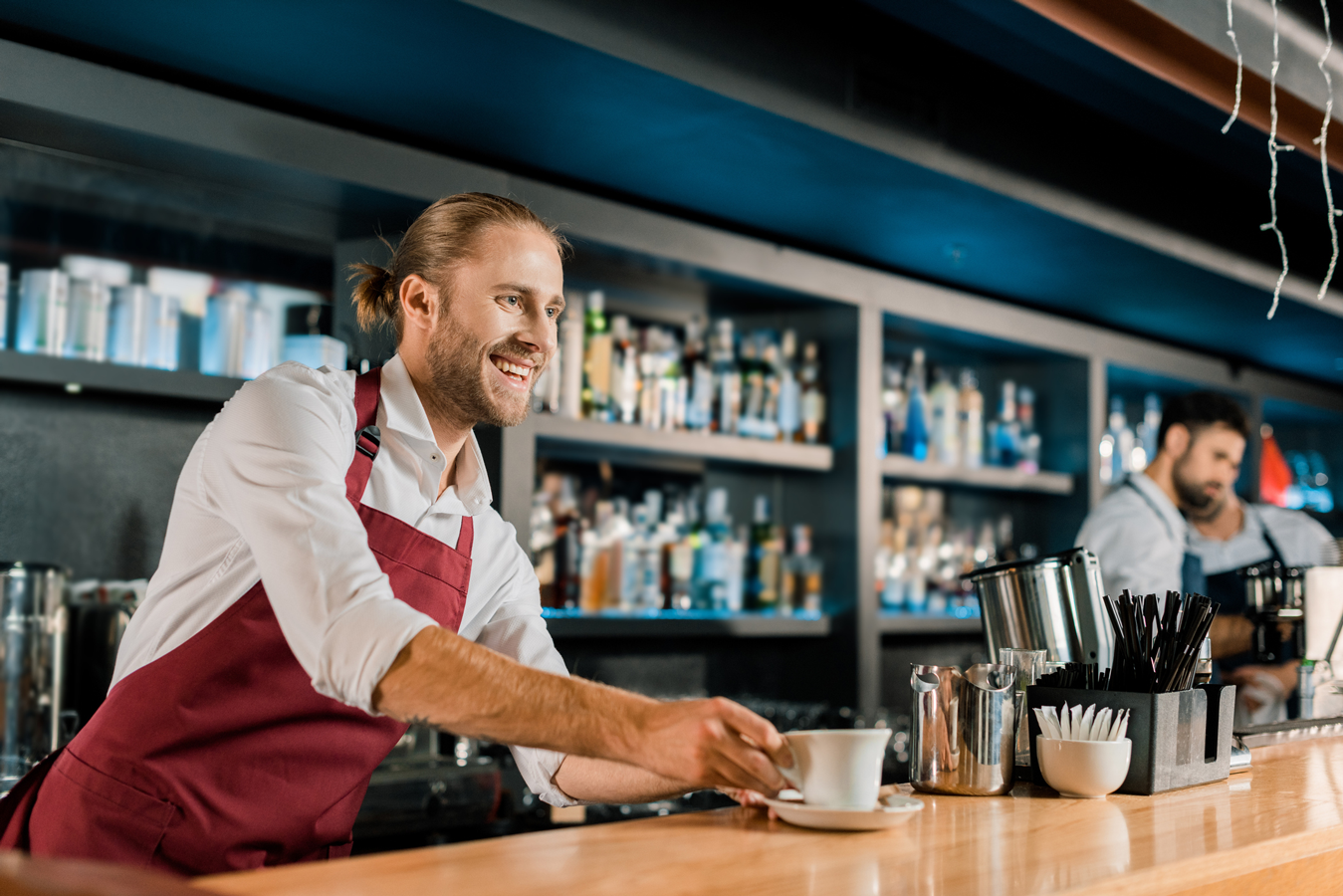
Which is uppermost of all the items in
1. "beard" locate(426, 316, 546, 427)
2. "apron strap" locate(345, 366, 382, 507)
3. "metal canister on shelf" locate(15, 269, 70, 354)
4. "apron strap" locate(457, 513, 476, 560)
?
"metal canister on shelf" locate(15, 269, 70, 354)

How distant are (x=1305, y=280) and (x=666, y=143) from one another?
2.34 m

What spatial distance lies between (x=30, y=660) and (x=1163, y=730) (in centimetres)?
177

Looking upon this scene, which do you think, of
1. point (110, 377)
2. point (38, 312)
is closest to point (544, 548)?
point (110, 377)

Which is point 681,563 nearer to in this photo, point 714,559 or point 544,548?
point 714,559

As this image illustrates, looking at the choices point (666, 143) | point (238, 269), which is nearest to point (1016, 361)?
point (666, 143)

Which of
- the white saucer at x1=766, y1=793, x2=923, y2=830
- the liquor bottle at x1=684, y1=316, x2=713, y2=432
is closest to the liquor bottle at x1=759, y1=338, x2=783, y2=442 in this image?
the liquor bottle at x1=684, y1=316, x2=713, y2=432

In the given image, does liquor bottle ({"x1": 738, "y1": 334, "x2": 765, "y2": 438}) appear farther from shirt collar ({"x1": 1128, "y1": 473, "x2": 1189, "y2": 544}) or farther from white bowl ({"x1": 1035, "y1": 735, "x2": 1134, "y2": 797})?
white bowl ({"x1": 1035, "y1": 735, "x2": 1134, "y2": 797})

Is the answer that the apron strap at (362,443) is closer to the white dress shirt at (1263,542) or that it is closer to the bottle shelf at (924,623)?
the bottle shelf at (924,623)

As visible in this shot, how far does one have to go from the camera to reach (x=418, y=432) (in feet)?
4.88

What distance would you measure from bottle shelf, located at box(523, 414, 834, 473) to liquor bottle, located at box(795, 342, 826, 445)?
6cm

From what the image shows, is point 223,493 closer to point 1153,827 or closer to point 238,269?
point 1153,827

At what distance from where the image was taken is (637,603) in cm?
297

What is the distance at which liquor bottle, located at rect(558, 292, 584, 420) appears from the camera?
2.73m

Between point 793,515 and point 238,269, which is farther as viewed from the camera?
point 793,515
